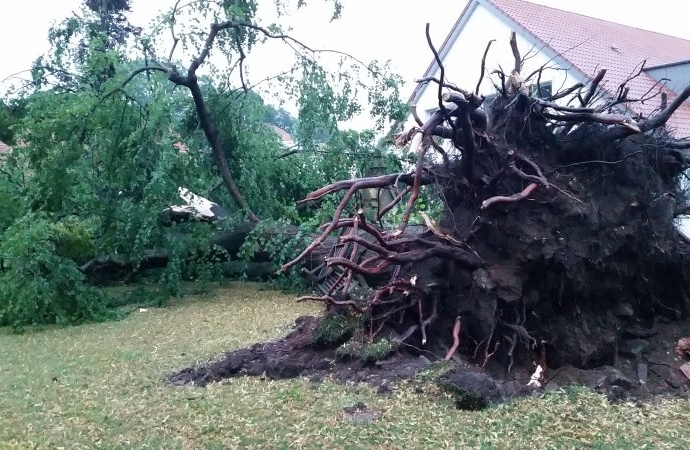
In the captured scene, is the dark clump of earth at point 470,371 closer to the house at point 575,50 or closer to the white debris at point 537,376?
the white debris at point 537,376

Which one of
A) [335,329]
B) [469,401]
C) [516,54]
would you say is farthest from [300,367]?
[516,54]

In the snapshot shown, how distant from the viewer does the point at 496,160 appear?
20.5ft

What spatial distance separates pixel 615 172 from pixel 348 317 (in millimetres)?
2928

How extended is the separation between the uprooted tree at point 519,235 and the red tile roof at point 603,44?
8782mm

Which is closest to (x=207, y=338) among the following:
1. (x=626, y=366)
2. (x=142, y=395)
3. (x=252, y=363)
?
(x=252, y=363)

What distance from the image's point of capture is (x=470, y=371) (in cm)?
508

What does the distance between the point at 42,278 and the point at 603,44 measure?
1587cm

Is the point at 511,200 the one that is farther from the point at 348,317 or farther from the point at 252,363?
the point at 252,363

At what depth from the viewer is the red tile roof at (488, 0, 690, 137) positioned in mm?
15781

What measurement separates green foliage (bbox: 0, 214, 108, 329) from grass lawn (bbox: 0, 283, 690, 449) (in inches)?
95.1

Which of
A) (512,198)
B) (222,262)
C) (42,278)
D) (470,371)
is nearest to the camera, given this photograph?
(470,371)

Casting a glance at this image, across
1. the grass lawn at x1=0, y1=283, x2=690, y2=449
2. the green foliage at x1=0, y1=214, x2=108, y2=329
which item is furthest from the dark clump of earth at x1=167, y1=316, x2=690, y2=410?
the green foliage at x1=0, y1=214, x2=108, y2=329

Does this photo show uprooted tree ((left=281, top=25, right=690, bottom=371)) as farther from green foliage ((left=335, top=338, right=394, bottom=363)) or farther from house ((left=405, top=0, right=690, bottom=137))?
house ((left=405, top=0, right=690, bottom=137))

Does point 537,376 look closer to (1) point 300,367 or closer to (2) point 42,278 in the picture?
(1) point 300,367
